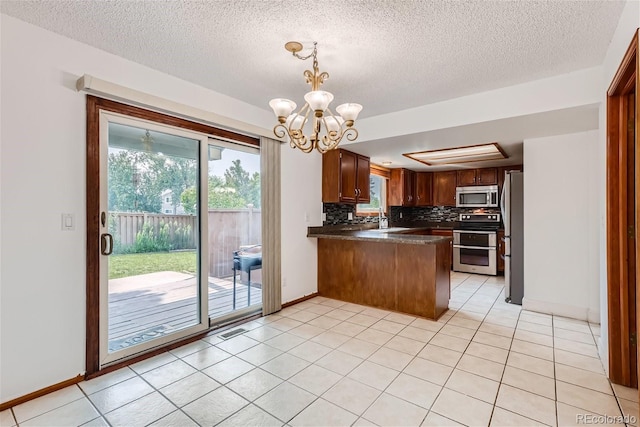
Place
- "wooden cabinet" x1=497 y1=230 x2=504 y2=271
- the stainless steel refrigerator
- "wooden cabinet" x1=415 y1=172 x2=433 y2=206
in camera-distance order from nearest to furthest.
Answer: the stainless steel refrigerator < "wooden cabinet" x1=497 y1=230 x2=504 y2=271 < "wooden cabinet" x1=415 y1=172 x2=433 y2=206

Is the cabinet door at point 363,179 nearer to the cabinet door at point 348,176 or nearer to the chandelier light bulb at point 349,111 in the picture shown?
the cabinet door at point 348,176

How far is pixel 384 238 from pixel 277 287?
1.39 metres

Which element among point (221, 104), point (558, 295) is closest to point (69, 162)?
point (221, 104)

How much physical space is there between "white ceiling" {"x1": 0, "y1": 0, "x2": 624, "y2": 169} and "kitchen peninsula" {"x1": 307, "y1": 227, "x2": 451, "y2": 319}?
1724mm

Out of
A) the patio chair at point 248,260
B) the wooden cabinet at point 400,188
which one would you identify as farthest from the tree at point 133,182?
the wooden cabinet at point 400,188

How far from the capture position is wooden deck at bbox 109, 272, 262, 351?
2.48 meters

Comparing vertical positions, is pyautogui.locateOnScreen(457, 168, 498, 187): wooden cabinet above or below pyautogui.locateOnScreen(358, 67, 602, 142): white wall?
below

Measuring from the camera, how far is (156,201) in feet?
8.89

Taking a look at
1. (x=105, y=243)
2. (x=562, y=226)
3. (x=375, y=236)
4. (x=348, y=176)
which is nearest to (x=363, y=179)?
(x=348, y=176)

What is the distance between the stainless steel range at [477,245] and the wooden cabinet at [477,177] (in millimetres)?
654

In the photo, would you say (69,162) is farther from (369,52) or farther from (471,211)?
(471,211)

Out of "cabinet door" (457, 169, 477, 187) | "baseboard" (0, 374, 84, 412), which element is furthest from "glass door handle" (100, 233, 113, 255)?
"cabinet door" (457, 169, 477, 187)

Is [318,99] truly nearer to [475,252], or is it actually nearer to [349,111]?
[349,111]

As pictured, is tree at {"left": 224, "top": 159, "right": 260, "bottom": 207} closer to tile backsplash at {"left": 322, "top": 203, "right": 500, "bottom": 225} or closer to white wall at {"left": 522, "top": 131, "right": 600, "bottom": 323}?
tile backsplash at {"left": 322, "top": 203, "right": 500, "bottom": 225}
